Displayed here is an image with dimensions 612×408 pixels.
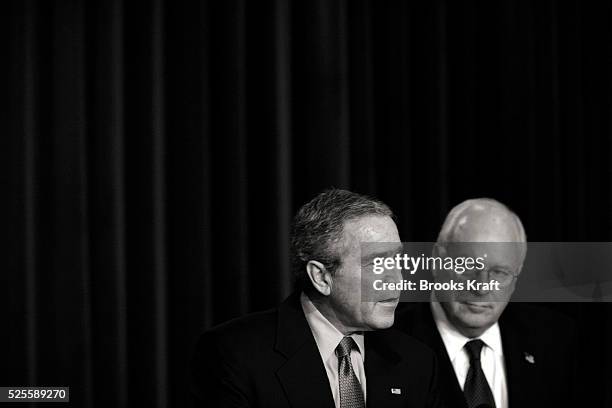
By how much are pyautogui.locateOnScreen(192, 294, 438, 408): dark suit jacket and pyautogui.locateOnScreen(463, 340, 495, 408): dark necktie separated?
13 centimetres

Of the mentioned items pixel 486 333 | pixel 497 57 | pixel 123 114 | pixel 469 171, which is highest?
pixel 497 57

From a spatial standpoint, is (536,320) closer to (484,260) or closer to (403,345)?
(484,260)

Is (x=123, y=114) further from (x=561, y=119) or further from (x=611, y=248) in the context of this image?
(x=611, y=248)

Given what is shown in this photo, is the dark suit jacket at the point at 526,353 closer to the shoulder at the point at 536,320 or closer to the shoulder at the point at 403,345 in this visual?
the shoulder at the point at 536,320

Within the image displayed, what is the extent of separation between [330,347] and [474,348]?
422mm

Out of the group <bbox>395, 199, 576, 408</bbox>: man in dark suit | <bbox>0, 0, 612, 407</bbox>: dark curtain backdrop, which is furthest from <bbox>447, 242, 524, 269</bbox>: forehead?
<bbox>0, 0, 612, 407</bbox>: dark curtain backdrop

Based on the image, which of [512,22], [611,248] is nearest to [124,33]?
[512,22]

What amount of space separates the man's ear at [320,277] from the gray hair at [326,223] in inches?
0.5

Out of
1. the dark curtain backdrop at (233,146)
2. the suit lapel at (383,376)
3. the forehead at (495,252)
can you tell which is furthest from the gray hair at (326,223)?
the dark curtain backdrop at (233,146)

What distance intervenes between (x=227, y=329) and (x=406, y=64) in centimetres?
129

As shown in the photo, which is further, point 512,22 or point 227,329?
point 512,22

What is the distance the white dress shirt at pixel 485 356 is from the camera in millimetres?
2117

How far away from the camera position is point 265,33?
2672mm

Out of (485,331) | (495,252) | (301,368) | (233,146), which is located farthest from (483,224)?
(233,146)
